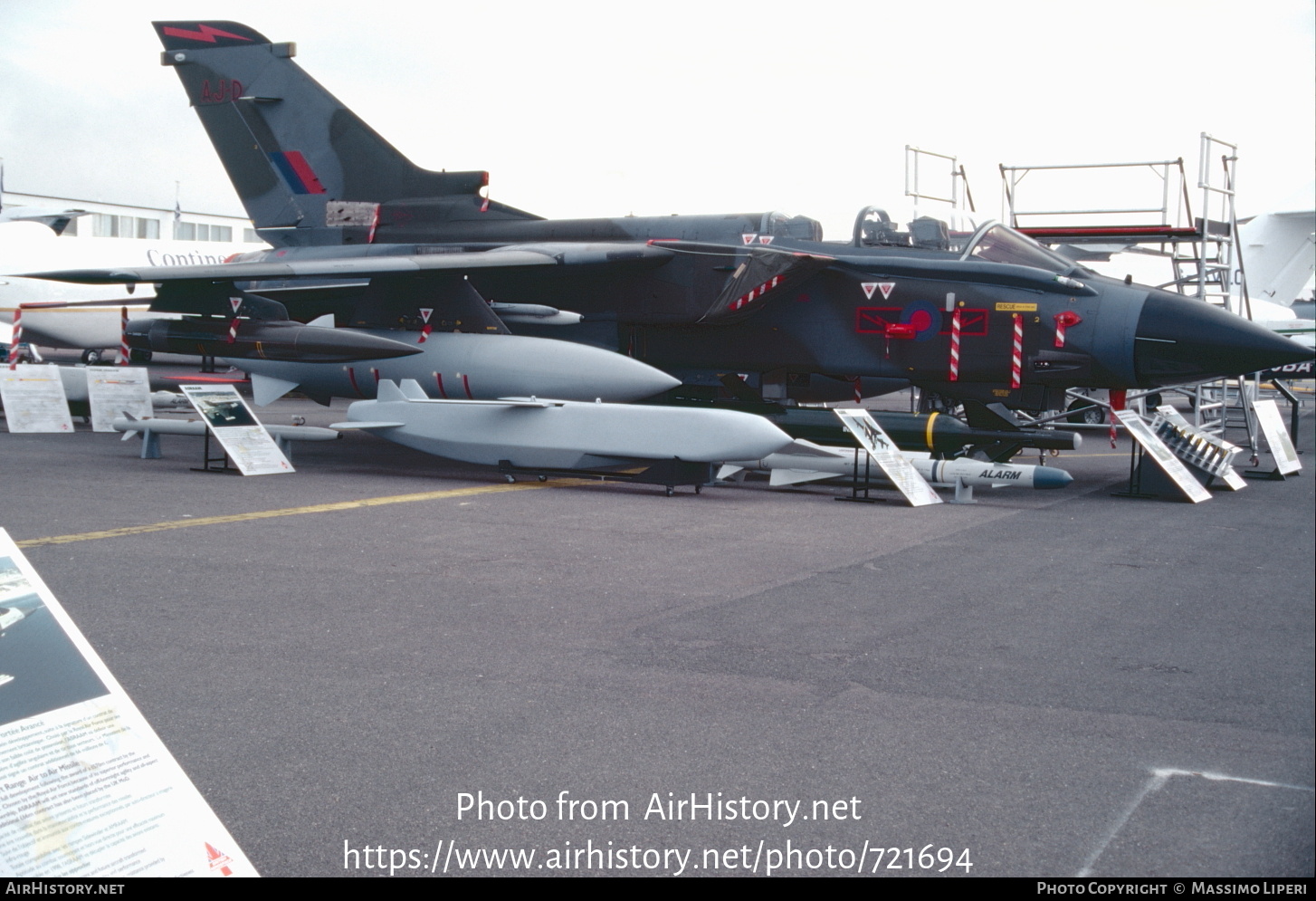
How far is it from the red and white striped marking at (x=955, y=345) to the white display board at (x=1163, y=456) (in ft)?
5.35

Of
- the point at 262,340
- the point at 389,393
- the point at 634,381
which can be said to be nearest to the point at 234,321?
the point at 262,340

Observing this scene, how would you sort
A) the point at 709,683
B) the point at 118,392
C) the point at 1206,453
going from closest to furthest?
the point at 709,683
the point at 1206,453
the point at 118,392

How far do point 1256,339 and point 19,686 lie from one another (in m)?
11.1

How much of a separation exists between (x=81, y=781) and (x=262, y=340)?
1111 cm

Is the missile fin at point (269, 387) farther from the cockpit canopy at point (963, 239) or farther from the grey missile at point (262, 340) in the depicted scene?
the cockpit canopy at point (963, 239)

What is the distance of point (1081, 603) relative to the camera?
639cm

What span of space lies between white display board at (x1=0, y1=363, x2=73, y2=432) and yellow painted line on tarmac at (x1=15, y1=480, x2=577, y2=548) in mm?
7036

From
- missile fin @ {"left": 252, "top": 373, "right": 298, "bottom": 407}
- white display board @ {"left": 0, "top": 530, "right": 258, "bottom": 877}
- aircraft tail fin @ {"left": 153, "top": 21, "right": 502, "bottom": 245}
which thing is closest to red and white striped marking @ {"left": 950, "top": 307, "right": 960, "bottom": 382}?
aircraft tail fin @ {"left": 153, "top": 21, "right": 502, "bottom": 245}

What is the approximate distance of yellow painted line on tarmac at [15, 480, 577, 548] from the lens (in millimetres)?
7551

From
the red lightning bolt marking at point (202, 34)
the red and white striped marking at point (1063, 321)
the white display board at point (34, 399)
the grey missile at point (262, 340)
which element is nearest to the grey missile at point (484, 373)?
the grey missile at point (262, 340)

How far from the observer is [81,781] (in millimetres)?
2184

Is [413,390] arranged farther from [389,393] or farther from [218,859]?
[218,859]

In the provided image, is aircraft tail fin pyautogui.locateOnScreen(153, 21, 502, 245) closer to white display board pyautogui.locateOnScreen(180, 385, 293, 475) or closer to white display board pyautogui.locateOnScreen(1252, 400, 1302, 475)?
white display board pyautogui.locateOnScreen(180, 385, 293, 475)

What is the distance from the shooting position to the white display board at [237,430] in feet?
36.2
